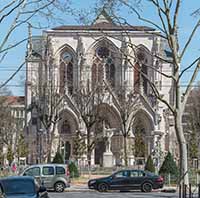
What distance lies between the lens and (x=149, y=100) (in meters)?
91.4

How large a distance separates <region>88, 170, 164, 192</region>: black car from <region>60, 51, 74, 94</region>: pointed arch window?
4761 centimetres

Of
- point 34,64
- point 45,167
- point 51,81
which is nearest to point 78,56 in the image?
point 34,64

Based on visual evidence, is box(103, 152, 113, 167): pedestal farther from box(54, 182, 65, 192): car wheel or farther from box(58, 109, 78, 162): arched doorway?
box(54, 182, 65, 192): car wheel

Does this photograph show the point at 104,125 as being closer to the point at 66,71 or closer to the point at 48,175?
the point at 66,71

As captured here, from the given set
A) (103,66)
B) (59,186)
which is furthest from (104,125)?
(59,186)

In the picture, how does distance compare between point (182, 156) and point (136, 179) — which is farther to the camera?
point (136, 179)

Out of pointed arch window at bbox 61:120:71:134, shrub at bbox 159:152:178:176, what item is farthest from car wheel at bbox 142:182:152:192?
pointed arch window at bbox 61:120:71:134

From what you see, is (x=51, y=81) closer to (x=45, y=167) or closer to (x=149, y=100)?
(x=149, y=100)

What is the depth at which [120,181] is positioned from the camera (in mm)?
43812

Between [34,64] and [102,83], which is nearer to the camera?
[102,83]

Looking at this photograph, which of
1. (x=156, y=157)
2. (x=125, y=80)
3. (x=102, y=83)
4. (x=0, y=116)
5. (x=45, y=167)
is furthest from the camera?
(x=125, y=80)

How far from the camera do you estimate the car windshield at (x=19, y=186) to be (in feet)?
73.4

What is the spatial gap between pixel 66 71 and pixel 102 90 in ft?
39.6

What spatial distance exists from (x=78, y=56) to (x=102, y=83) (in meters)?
8.72
